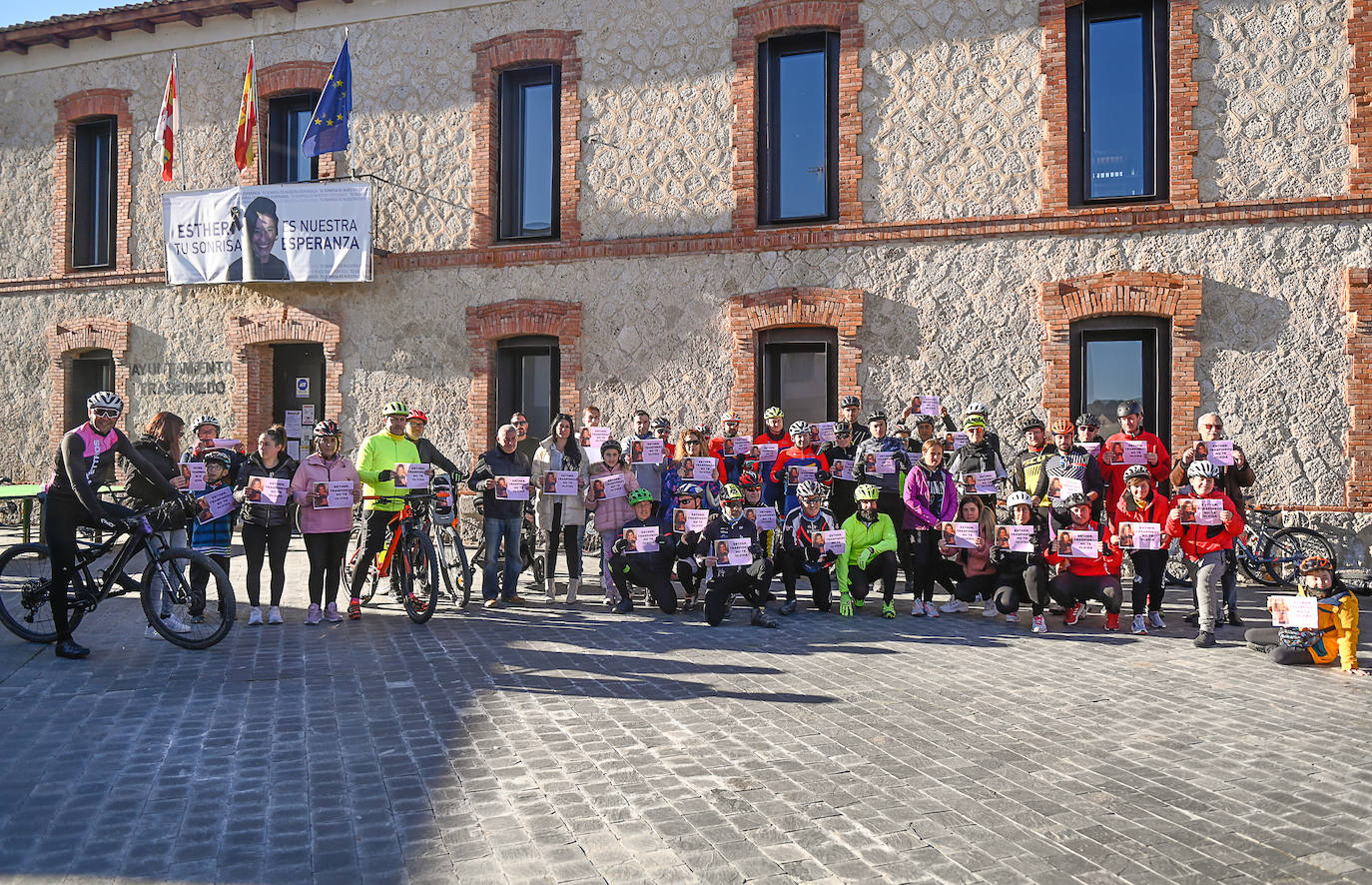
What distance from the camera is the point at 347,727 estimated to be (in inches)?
221

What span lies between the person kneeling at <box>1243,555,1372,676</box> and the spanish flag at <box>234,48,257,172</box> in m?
14.5

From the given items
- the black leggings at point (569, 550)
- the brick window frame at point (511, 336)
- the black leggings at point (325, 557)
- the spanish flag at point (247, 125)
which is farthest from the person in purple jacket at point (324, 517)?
the spanish flag at point (247, 125)

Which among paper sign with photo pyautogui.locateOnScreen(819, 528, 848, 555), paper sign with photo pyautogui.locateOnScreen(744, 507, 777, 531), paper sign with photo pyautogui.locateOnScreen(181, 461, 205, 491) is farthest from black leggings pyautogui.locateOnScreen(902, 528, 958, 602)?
paper sign with photo pyautogui.locateOnScreen(181, 461, 205, 491)

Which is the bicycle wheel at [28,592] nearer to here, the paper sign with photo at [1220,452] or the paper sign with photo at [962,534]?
the paper sign with photo at [962,534]

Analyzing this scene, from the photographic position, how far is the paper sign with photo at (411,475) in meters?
8.98

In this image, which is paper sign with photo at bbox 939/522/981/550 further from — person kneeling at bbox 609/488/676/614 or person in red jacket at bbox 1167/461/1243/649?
person kneeling at bbox 609/488/676/614

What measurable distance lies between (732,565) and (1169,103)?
8343 mm

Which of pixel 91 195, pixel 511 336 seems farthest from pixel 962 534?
pixel 91 195

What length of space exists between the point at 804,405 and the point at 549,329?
3891 millimetres

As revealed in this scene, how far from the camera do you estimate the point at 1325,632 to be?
7363 millimetres

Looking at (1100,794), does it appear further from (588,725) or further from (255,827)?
(255,827)

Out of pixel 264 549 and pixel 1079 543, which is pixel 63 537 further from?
pixel 1079 543

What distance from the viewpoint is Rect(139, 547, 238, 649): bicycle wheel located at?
7543 mm


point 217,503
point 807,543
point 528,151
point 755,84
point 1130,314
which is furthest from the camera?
point 528,151
